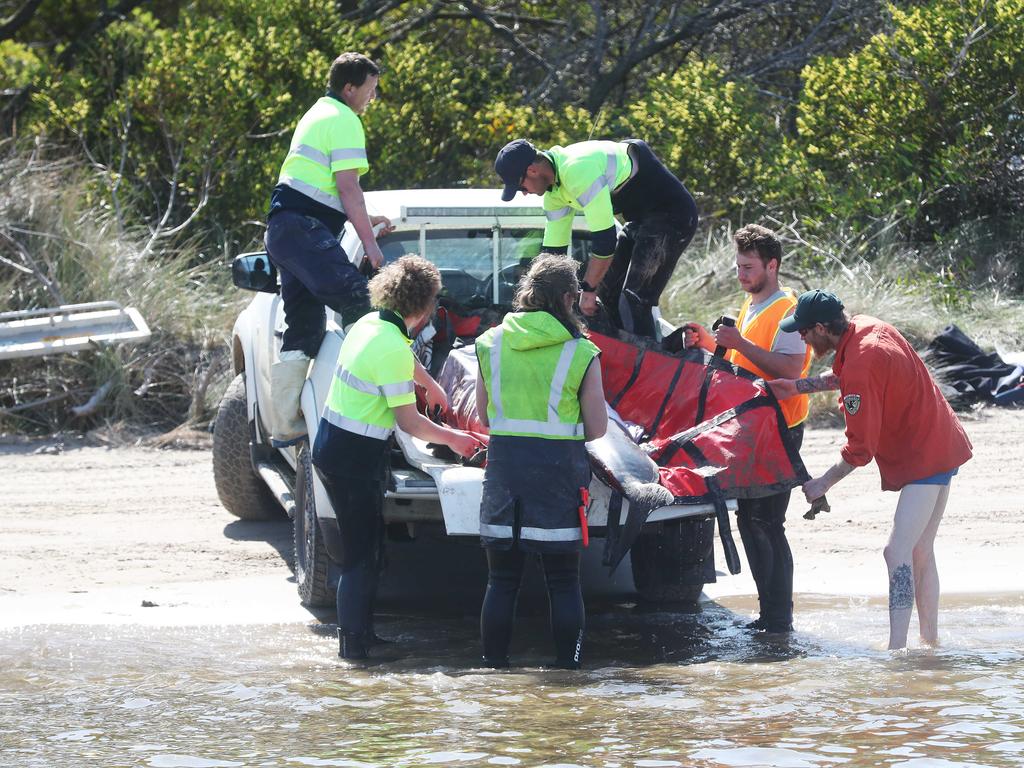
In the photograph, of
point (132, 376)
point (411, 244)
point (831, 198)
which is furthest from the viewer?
point (831, 198)

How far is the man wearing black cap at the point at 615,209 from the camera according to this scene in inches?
264

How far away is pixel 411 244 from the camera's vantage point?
7.17 m

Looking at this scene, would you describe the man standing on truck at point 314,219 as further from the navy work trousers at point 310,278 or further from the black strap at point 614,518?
the black strap at point 614,518

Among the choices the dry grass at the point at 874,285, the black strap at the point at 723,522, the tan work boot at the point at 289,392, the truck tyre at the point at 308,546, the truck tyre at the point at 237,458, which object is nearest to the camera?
the black strap at the point at 723,522

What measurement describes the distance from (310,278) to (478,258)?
90 centimetres

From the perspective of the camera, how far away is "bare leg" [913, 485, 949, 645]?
6.22 m

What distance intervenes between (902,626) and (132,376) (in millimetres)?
7375

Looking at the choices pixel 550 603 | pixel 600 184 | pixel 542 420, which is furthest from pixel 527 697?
pixel 600 184

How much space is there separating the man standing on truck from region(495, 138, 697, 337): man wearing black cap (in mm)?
712

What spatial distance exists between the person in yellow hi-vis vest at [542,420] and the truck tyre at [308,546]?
120 centimetres

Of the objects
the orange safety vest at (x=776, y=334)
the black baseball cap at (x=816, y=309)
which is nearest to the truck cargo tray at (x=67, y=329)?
the orange safety vest at (x=776, y=334)

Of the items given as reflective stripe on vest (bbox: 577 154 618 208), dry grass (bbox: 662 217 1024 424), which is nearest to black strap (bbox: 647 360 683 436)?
reflective stripe on vest (bbox: 577 154 618 208)

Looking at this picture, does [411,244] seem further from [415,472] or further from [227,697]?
[227,697]

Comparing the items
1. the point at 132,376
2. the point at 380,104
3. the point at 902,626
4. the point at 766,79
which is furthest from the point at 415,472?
the point at 766,79
